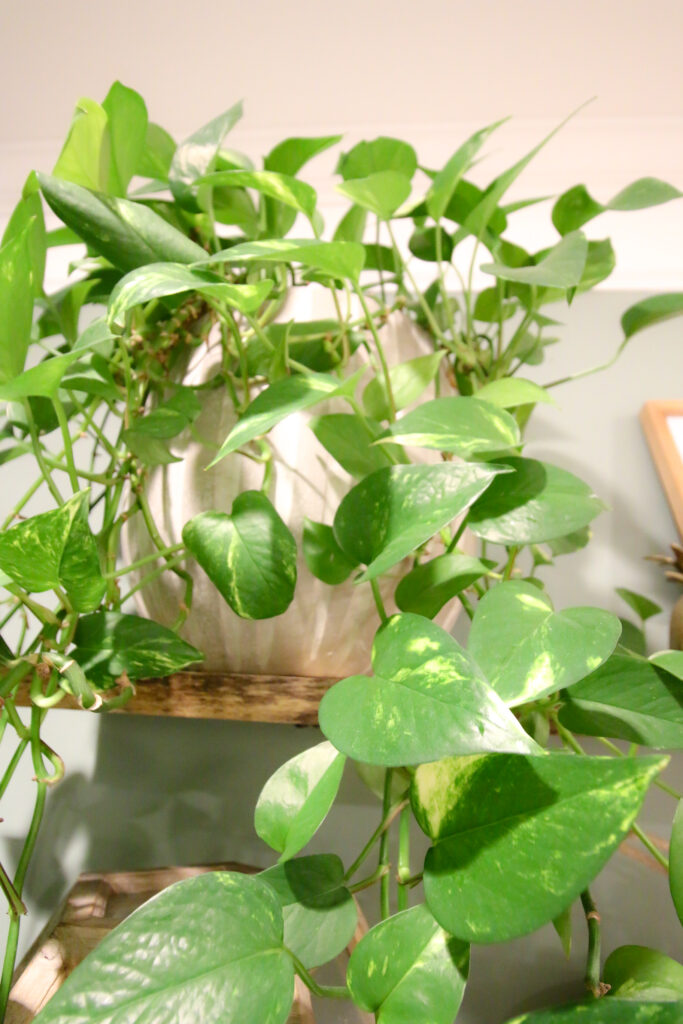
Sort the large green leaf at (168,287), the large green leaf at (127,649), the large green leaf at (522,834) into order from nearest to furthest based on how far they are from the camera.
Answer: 1. the large green leaf at (522,834)
2. the large green leaf at (168,287)
3. the large green leaf at (127,649)

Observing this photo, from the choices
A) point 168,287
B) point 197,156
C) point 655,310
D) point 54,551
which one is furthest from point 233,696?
point 655,310

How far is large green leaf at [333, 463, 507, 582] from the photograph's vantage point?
36cm

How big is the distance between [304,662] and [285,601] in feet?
0.35

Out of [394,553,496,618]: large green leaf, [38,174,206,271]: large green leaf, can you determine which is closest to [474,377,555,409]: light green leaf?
[394,553,496,618]: large green leaf

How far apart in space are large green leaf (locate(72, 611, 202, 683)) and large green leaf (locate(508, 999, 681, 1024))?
10.9 inches

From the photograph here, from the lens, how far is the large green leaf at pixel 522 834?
10.5 inches

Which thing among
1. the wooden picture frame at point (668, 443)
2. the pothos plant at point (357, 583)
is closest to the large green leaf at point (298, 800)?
the pothos plant at point (357, 583)

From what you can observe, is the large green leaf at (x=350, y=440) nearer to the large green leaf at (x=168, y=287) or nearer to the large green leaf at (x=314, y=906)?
the large green leaf at (x=168, y=287)

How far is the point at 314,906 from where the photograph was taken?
0.40 m

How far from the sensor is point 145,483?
0.56 metres

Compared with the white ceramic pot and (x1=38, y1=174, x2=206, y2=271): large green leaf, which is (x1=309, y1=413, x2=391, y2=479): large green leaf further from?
(x1=38, y1=174, x2=206, y2=271): large green leaf

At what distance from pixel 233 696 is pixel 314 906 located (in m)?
0.16

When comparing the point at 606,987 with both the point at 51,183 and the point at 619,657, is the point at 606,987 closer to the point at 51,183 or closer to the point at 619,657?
the point at 619,657

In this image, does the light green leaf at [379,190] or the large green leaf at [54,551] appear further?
the light green leaf at [379,190]
